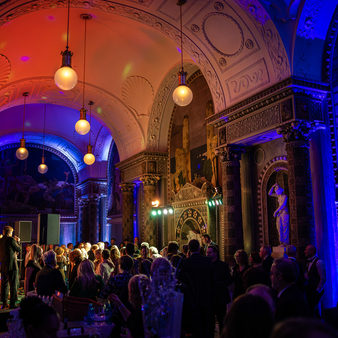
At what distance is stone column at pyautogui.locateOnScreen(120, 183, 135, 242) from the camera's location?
15.6 metres

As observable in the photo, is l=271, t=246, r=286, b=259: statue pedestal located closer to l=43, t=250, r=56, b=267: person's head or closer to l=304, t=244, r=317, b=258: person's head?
l=304, t=244, r=317, b=258: person's head

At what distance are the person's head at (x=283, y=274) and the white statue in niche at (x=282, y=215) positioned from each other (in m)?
5.42

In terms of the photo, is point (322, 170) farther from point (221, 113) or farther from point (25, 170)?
point (25, 170)

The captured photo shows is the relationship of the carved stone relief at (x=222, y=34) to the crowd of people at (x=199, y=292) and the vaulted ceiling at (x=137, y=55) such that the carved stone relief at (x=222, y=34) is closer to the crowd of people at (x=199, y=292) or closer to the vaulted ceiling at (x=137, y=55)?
the vaulted ceiling at (x=137, y=55)

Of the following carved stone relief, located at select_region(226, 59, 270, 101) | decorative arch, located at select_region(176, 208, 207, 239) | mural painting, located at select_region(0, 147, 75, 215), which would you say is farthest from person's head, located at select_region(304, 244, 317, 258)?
mural painting, located at select_region(0, 147, 75, 215)

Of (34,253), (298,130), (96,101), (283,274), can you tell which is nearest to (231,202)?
(298,130)

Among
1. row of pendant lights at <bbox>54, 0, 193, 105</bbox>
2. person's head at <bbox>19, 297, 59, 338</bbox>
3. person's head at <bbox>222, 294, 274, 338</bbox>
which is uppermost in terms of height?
row of pendant lights at <bbox>54, 0, 193, 105</bbox>

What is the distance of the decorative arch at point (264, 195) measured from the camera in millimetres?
9320

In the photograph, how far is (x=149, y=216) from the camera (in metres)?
14.4

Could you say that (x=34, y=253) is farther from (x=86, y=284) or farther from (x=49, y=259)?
(x=86, y=284)

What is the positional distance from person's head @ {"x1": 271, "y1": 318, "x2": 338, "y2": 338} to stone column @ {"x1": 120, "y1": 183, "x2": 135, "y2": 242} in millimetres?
14214

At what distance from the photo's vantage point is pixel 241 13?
8078mm

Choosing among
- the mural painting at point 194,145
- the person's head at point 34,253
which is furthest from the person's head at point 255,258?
the mural painting at point 194,145

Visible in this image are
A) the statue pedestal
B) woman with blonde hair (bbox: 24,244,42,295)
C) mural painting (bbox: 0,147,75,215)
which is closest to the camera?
woman with blonde hair (bbox: 24,244,42,295)
